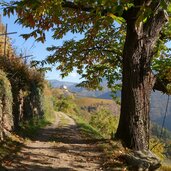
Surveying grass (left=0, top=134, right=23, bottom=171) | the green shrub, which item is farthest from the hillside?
grass (left=0, top=134, right=23, bottom=171)

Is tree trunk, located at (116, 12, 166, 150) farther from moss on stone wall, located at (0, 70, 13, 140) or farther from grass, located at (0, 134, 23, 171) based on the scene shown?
moss on stone wall, located at (0, 70, 13, 140)

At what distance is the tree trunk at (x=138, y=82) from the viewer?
14.0 m

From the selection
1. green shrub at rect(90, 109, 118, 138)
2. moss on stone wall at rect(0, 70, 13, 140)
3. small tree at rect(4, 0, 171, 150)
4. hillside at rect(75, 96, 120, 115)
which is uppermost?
small tree at rect(4, 0, 171, 150)

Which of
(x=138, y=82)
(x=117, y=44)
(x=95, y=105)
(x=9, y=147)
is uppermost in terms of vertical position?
(x=117, y=44)

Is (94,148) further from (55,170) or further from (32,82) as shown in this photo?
(32,82)

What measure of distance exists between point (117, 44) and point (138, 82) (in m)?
5.71

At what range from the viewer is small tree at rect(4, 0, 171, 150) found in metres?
8.03

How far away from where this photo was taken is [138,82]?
1420 centimetres

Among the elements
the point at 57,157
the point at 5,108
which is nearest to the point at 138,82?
the point at 57,157

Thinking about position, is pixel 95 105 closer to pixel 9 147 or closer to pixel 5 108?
pixel 5 108

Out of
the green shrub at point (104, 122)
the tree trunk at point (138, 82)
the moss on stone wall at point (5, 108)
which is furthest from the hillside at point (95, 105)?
the tree trunk at point (138, 82)

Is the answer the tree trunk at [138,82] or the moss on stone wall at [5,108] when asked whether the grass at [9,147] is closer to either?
the moss on stone wall at [5,108]

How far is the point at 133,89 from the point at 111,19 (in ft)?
24.4

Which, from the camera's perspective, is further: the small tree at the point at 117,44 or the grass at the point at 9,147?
the grass at the point at 9,147
